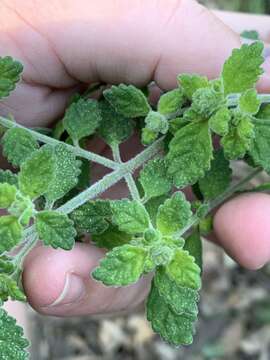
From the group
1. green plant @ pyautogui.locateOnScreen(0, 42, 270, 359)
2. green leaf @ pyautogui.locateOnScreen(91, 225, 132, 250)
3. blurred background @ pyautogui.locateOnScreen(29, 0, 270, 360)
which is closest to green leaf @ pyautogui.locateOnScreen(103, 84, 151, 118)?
green plant @ pyautogui.locateOnScreen(0, 42, 270, 359)

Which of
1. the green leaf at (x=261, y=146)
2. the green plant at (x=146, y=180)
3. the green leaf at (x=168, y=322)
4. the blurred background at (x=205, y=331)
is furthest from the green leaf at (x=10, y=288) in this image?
the blurred background at (x=205, y=331)

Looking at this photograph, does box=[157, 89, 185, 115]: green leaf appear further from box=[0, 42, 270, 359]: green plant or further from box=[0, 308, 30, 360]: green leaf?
box=[0, 308, 30, 360]: green leaf

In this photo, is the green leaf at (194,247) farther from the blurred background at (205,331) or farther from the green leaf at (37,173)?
the blurred background at (205,331)

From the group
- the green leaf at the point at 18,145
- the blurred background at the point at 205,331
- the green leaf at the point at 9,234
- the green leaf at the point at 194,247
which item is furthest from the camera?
the blurred background at the point at 205,331

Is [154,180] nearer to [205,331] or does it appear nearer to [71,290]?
[71,290]

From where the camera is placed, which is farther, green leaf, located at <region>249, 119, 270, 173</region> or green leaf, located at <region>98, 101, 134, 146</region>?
green leaf, located at <region>98, 101, 134, 146</region>

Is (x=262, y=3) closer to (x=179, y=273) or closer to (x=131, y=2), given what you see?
(x=131, y=2)

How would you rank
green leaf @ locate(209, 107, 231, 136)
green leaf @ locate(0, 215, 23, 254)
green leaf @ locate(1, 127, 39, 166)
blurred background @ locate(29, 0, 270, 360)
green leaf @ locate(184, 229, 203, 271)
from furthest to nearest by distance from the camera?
blurred background @ locate(29, 0, 270, 360) < green leaf @ locate(184, 229, 203, 271) < green leaf @ locate(1, 127, 39, 166) < green leaf @ locate(209, 107, 231, 136) < green leaf @ locate(0, 215, 23, 254)
